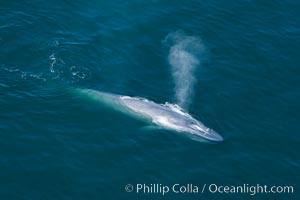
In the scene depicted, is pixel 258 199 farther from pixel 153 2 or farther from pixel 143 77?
pixel 153 2

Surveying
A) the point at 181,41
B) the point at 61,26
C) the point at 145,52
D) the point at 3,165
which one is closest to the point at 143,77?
the point at 145,52

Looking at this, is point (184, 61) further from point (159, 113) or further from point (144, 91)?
point (159, 113)
